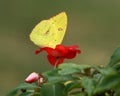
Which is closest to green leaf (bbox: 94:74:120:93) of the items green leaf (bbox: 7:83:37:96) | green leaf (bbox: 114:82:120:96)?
green leaf (bbox: 114:82:120:96)

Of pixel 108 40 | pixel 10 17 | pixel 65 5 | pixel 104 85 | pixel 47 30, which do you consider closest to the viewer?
pixel 104 85

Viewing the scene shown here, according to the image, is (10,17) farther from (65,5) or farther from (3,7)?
(65,5)

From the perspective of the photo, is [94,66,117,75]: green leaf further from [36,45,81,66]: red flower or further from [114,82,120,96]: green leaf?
[36,45,81,66]: red flower

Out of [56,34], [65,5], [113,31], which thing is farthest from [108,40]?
[56,34]

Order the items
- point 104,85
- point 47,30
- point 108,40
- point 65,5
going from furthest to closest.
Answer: point 65,5 → point 108,40 → point 47,30 → point 104,85

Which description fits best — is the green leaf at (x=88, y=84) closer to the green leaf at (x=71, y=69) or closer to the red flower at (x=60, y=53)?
the green leaf at (x=71, y=69)

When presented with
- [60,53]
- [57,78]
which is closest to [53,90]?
[57,78]

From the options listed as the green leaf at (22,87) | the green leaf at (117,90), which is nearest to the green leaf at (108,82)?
the green leaf at (117,90)
